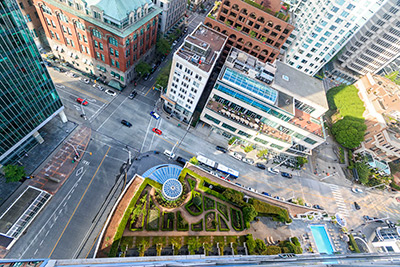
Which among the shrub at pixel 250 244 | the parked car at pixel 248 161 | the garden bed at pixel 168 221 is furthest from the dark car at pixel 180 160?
the shrub at pixel 250 244

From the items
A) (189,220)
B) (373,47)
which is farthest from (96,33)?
(373,47)

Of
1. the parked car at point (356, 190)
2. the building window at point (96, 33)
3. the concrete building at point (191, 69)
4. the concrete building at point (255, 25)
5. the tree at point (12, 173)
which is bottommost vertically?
the tree at point (12, 173)

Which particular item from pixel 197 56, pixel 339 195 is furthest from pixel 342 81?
pixel 197 56

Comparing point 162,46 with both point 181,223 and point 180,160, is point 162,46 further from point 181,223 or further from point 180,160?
point 181,223

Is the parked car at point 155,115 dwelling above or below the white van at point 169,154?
above

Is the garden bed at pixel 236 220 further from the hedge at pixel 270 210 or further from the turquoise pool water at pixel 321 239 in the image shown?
the turquoise pool water at pixel 321 239

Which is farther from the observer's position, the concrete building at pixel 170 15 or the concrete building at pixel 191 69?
the concrete building at pixel 170 15

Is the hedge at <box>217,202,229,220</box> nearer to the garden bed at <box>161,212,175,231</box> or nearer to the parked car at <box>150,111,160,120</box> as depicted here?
the garden bed at <box>161,212,175,231</box>
